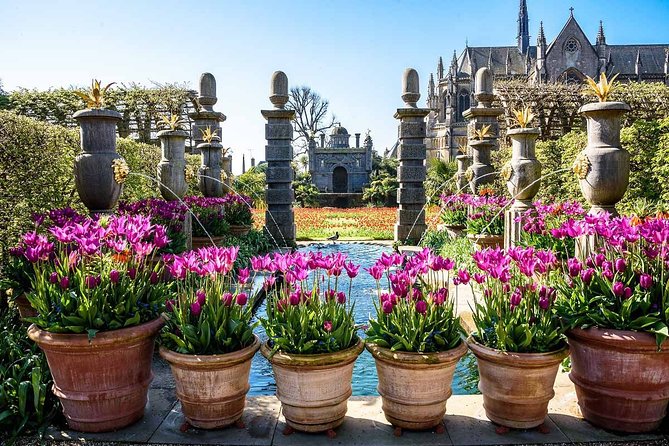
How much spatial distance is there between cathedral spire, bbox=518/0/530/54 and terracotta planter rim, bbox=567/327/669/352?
62364mm

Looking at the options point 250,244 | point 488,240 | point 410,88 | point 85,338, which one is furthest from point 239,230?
point 85,338

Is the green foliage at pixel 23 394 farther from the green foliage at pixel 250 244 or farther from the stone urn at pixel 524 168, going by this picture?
the stone urn at pixel 524 168

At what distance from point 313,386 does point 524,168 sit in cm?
580

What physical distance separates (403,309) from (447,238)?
8492 millimetres

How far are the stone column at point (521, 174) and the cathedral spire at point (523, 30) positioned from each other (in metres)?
57.2

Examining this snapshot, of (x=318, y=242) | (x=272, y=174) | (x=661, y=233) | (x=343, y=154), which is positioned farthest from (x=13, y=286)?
(x=343, y=154)

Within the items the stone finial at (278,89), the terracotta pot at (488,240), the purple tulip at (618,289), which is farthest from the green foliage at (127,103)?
the purple tulip at (618,289)

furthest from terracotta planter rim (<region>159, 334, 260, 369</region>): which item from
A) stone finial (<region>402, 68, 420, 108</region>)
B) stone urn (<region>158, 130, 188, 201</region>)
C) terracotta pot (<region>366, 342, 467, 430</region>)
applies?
stone finial (<region>402, 68, 420, 108</region>)

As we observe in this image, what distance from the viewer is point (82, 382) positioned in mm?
3125

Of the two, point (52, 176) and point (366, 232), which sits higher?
point (52, 176)

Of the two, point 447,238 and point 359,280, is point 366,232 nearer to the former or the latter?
point 447,238

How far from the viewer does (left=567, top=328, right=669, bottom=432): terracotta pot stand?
3008 millimetres

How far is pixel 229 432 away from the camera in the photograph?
3.16 meters

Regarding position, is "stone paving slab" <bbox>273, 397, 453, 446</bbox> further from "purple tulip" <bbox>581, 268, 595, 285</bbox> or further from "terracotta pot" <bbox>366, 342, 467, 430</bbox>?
"purple tulip" <bbox>581, 268, 595, 285</bbox>
